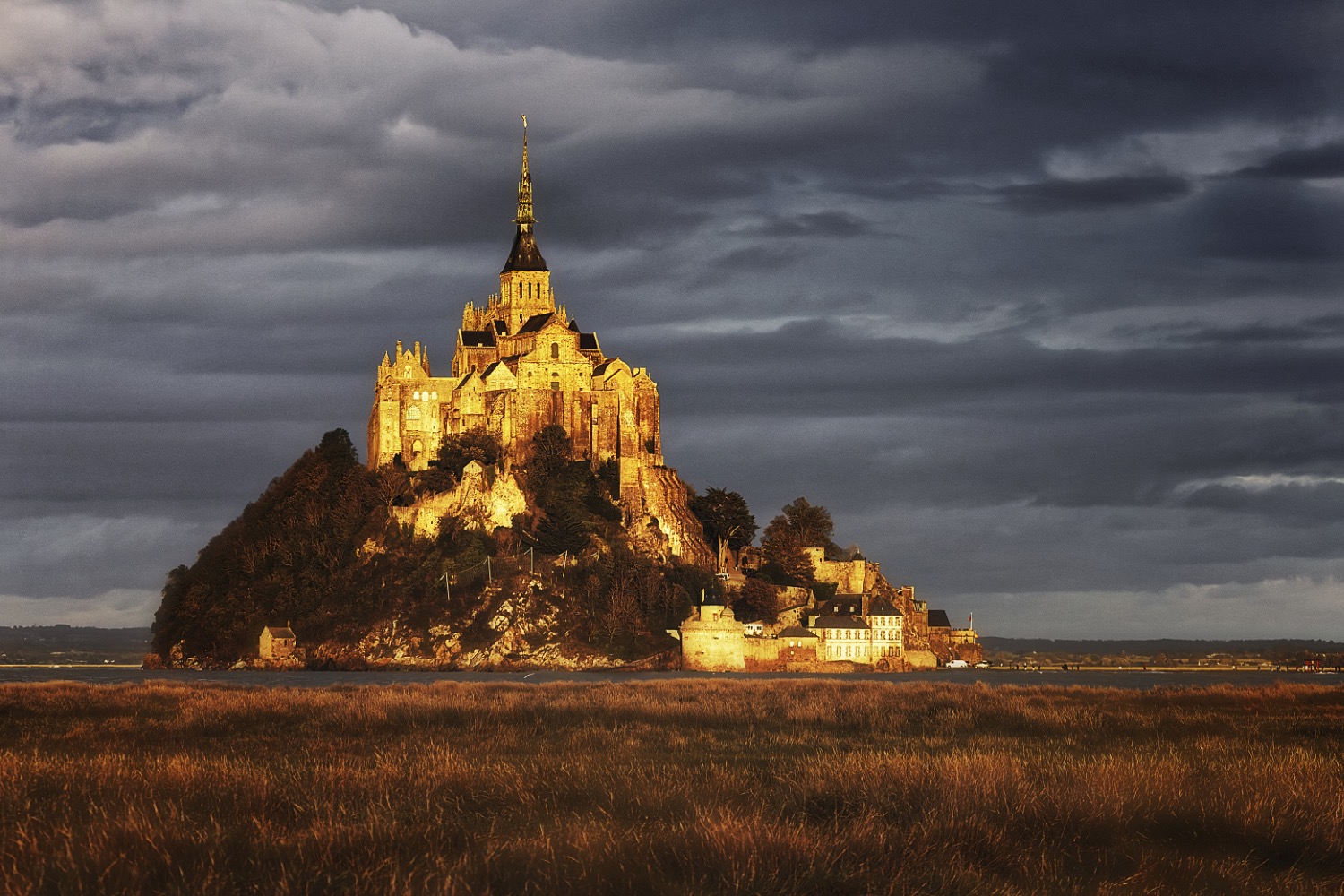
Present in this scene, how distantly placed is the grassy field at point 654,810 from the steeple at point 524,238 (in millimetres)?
122855

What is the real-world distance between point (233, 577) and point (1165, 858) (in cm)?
12695

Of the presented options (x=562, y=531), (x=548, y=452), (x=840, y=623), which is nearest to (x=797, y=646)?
(x=840, y=623)

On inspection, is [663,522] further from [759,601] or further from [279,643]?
[279,643]

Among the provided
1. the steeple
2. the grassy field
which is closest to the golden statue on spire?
the steeple

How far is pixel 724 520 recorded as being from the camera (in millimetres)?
139625

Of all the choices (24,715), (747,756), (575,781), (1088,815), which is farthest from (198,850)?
(24,715)

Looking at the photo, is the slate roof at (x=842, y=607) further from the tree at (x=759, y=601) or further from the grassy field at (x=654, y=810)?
the grassy field at (x=654, y=810)

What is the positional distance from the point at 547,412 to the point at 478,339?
52.5 feet

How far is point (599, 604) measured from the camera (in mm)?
124750

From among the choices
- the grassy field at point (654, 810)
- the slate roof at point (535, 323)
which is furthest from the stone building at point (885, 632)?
the grassy field at point (654, 810)

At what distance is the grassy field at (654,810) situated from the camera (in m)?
15.0

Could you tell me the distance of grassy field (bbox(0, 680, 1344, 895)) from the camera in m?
15.0

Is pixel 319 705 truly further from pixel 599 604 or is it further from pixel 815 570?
pixel 815 570

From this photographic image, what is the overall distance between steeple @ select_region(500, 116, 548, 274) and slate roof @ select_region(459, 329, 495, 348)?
10.8 metres
